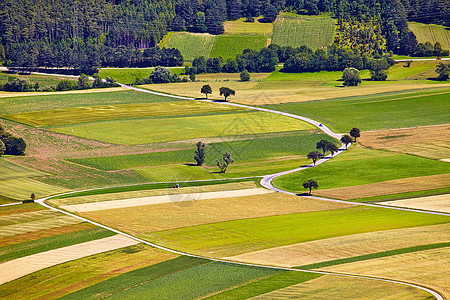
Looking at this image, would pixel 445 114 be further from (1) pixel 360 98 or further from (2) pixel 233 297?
(2) pixel 233 297

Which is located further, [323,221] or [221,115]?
[221,115]

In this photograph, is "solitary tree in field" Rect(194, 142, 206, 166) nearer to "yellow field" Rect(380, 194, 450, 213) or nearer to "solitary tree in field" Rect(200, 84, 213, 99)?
"yellow field" Rect(380, 194, 450, 213)

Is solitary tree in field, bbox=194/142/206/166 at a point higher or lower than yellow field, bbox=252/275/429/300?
higher

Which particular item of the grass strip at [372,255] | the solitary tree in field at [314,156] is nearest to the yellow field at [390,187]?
the solitary tree in field at [314,156]

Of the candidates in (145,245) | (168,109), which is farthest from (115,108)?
(145,245)

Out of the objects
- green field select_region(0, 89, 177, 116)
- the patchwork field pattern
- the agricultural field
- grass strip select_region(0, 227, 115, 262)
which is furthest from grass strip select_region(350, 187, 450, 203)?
green field select_region(0, 89, 177, 116)

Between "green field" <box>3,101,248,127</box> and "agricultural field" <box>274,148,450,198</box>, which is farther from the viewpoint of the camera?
"green field" <box>3,101,248,127</box>
